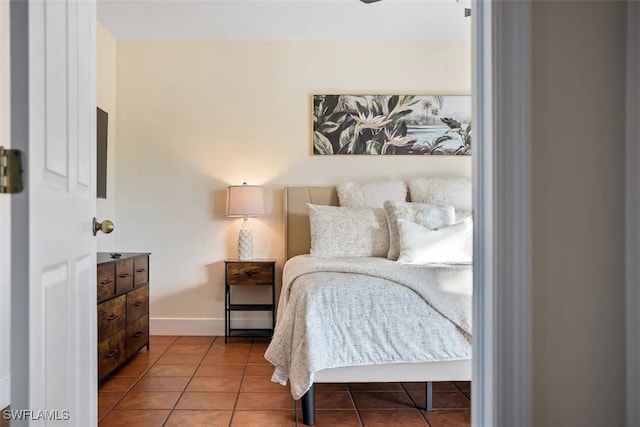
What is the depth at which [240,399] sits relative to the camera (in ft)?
8.53

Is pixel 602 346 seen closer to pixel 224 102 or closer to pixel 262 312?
pixel 262 312

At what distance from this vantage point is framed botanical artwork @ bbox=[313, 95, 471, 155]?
4.23 m

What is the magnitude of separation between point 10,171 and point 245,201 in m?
3.05

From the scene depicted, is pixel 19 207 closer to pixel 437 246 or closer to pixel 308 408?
pixel 308 408

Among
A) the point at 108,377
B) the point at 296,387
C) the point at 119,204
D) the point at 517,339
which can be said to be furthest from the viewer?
the point at 119,204

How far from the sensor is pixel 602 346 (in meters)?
0.88

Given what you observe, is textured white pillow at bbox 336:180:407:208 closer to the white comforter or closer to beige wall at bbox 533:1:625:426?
the white comforter

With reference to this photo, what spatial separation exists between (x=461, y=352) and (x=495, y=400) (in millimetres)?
1440

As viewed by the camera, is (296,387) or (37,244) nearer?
(37,244)

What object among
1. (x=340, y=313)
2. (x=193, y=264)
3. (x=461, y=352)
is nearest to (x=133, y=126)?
(x=193, y=264)

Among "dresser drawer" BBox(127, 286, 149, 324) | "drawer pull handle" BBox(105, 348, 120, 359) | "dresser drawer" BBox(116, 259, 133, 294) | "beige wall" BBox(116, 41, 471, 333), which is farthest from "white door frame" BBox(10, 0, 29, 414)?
"beige wall" BBox(116, 41, 471, 333)

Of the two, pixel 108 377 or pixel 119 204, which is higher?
pixel 119 204

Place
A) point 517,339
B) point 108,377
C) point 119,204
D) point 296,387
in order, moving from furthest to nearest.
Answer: point 119,204, point 108,377, point 296,387, point 517,339

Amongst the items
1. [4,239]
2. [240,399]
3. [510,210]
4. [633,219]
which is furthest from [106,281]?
[633,219]
